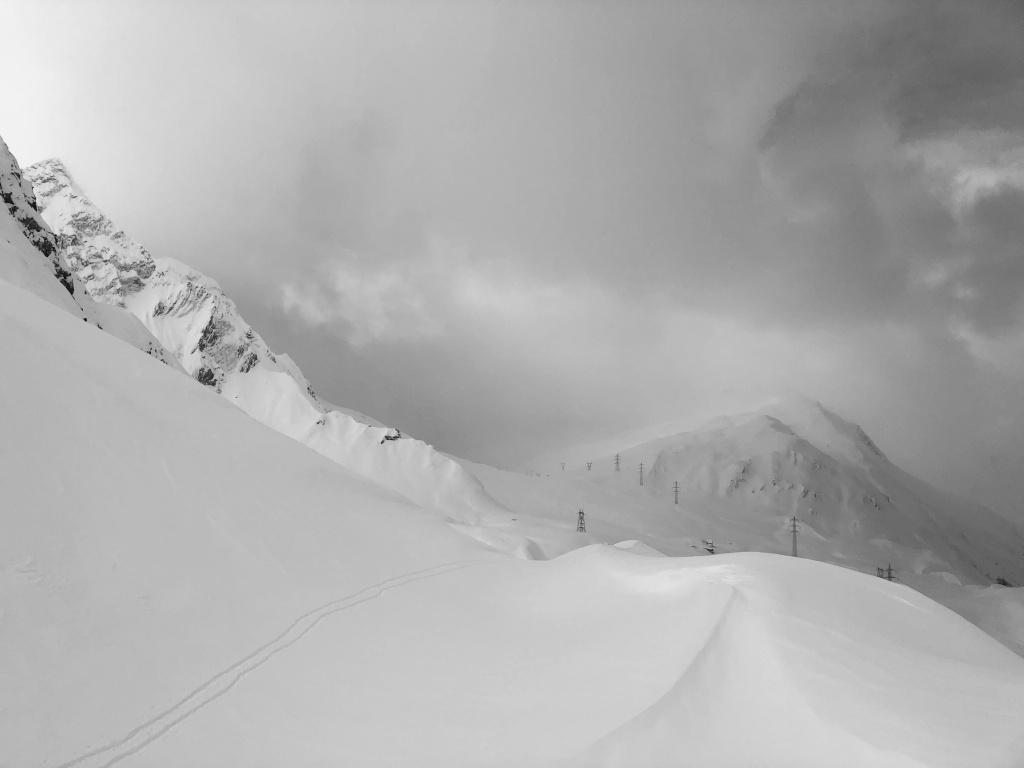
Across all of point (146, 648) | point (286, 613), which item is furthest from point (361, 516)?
point (146, 648)

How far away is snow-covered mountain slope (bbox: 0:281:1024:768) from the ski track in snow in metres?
0.05

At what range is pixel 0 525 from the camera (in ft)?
42.2

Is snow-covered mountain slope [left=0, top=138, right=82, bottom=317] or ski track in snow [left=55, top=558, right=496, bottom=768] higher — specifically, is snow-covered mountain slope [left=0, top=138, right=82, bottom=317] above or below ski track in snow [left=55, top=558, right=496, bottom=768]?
above

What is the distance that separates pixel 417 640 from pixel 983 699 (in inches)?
481

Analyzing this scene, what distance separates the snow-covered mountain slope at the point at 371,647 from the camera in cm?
957

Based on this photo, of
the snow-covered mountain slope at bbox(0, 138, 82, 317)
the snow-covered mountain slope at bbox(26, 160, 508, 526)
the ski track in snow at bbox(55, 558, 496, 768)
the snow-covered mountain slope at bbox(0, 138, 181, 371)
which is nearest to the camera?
the ski track in snow at bbox(55, 558, 496, 768)

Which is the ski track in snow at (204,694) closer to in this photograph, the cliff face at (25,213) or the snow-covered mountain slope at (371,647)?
the snow-covered mountain slope at (371,647)

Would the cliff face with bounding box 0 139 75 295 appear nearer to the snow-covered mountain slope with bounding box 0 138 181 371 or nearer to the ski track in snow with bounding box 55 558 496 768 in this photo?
the snow-covered mountain slope with bounding box 0 138 181 371

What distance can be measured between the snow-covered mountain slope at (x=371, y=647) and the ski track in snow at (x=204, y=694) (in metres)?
0.05

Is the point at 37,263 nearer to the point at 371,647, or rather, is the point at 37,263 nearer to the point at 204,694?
the point at 371,647

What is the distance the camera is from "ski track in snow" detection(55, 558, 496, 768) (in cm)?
913

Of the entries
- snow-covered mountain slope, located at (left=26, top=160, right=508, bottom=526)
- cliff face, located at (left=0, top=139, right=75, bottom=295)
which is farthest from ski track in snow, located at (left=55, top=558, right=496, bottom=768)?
snow-covered mountain slope, located at (left=26, top=160, right=508, bottom=526)

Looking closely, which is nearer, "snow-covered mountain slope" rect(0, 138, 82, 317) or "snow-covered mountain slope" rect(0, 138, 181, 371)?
"snow-covered mountain slope" rect(0, 138, 82, 317)

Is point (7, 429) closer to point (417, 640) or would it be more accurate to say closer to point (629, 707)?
point (417, 640)
